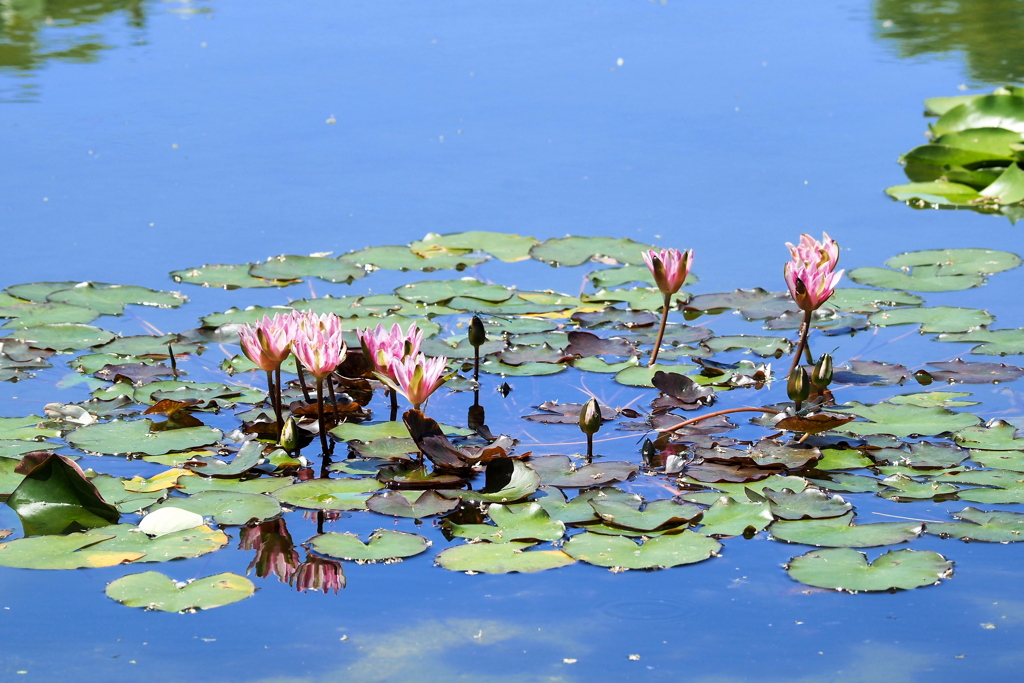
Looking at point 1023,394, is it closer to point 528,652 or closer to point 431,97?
point 528,652

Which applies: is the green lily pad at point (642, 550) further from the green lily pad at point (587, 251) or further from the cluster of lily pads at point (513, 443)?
the green lily pad at point (587, 251)

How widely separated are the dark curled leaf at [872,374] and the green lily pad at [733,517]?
984 millimetres

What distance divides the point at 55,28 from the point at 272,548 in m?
8.28

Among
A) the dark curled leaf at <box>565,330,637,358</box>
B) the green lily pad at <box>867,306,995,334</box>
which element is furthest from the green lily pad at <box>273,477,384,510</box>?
the green lily pad at <box>867,306,995,334</box>

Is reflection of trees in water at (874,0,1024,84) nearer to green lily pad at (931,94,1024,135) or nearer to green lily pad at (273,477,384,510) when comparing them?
green lily pad at (931,94,1024,135)

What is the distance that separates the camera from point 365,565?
260cm

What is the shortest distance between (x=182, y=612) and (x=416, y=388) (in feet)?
2.69

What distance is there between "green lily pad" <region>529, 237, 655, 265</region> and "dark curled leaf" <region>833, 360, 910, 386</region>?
1.11 metres

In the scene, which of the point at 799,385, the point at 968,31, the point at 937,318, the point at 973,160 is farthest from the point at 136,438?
the point at 968,31

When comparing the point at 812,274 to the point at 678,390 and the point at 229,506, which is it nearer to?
the point at 678,390

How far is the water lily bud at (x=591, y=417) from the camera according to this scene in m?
2.99

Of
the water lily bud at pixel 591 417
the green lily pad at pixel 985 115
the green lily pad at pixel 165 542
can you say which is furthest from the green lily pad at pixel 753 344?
the green lily pad at pixel 985 115

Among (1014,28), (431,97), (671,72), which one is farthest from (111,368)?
(1014,28)

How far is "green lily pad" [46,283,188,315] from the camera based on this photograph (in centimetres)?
410
